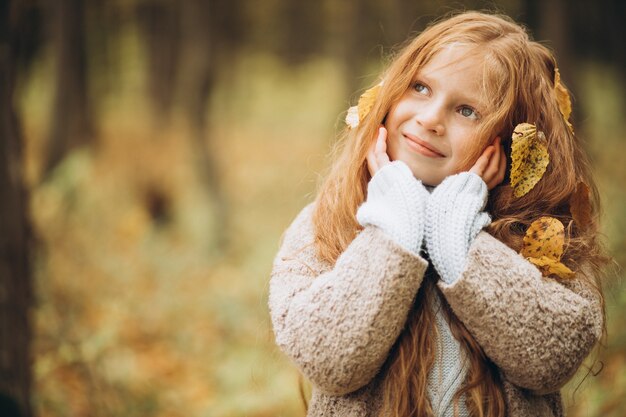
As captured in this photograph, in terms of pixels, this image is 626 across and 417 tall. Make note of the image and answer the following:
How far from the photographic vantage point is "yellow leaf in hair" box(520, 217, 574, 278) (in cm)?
163

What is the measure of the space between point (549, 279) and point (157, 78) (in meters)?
12.0

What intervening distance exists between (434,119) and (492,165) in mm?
259

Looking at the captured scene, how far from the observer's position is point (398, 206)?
1.59 metres

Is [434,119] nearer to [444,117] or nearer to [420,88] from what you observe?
[444,117]

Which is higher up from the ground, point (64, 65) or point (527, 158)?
point (527, 158)

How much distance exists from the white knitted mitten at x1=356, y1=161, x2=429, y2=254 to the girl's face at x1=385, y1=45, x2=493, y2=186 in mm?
83

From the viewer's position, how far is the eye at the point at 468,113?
1703 mm

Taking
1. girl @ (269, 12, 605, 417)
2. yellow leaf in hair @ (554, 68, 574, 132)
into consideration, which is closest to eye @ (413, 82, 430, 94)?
girl @ (269, 12, 605, 417)

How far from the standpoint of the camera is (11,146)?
291 cm

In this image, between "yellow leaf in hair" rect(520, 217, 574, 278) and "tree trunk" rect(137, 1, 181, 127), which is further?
"tree trunk" rect(137, 1, 181, 127)

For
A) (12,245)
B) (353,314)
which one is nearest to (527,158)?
(353,314)

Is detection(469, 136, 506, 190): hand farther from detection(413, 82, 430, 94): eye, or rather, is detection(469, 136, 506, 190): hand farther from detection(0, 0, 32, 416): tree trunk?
detection(0, 0, 32, 416): tree trunk

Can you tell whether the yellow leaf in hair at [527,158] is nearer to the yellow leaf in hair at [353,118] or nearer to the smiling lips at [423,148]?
the smiling lips at [423,148]

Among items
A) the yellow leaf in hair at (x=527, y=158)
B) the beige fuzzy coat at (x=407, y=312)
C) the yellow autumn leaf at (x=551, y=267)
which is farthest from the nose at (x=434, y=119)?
the yellow autumn leaf at (x=551, y=267)
